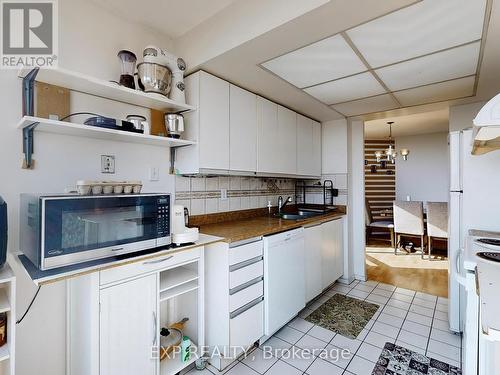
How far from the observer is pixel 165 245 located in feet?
4.74

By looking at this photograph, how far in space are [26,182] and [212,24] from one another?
57.6 inches

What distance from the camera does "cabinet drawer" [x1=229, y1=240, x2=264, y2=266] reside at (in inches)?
64.8

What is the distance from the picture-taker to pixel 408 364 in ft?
5.54

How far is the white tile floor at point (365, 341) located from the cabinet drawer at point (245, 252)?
2.31ft

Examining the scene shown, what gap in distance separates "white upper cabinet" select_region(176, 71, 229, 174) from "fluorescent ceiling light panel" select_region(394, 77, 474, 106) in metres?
1.65

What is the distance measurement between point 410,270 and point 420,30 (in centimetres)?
320

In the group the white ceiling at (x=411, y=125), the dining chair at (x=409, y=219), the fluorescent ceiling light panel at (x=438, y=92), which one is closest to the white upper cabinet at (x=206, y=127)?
the fluorescent ceiling light panel at (x=438, y=92)

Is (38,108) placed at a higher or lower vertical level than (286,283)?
higher

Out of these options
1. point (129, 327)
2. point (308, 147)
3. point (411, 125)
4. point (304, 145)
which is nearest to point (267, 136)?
point (304, 145)

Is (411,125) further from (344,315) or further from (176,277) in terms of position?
(176,277)

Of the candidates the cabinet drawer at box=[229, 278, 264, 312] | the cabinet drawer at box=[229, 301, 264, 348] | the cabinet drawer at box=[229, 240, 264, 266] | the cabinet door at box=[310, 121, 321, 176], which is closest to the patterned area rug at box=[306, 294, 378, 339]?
the cabinet drawer at box=[229, 301, 264, 348]

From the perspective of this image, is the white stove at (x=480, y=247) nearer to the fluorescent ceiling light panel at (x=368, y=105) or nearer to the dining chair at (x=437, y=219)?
the fluorescent ceiling light panel at (x=368, y=105)

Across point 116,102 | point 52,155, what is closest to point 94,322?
point 52,155

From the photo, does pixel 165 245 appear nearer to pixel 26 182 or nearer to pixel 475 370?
pixel 26 182
